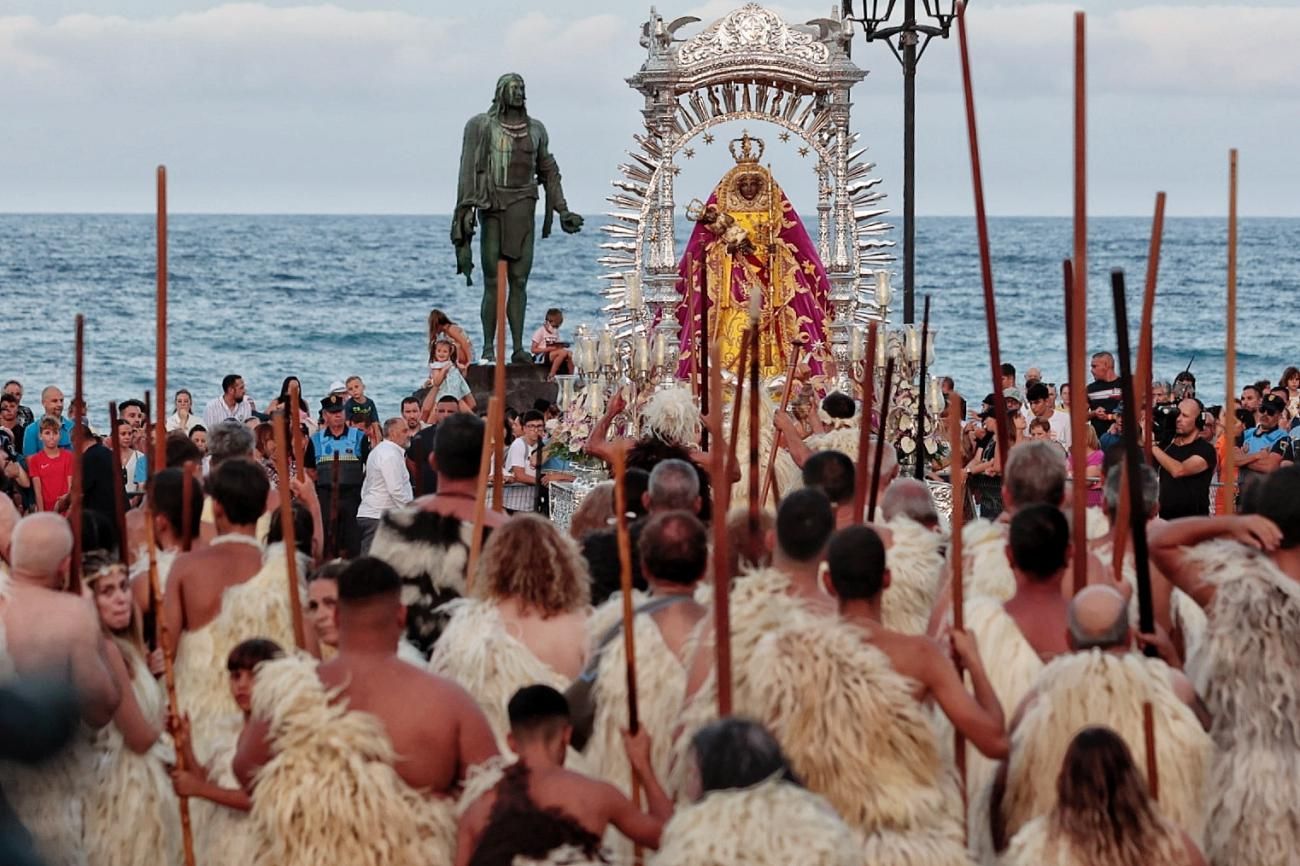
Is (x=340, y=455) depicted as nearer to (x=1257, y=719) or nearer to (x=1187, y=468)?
(x=1187, y=468)

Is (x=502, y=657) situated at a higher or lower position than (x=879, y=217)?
lower

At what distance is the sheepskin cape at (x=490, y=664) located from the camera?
6.91 m

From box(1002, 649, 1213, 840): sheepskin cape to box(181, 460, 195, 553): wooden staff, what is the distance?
9.21 feet

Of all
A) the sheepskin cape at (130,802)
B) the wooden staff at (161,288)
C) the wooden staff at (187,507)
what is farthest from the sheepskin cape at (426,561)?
the sheepskin cape at (130,802)

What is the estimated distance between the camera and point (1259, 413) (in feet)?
52.5

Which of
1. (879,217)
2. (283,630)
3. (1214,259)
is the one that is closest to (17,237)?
(1214,259)

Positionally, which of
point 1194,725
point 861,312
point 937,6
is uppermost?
point 937,6

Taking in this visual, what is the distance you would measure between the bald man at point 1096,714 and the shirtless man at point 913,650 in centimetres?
12

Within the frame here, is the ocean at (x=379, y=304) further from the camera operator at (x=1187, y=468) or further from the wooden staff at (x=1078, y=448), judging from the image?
the wooden staff at (x=1078, y=448)

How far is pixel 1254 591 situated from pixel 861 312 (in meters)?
10.1

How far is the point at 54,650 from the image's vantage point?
6441 mm

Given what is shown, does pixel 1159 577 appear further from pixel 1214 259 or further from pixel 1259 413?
pixel 1214 259

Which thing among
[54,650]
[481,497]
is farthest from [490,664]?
[54,650]

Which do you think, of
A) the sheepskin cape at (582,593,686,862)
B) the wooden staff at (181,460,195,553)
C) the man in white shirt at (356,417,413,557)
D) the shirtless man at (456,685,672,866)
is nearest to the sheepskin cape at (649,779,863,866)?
the shirtless man at (456,685,672,866)
